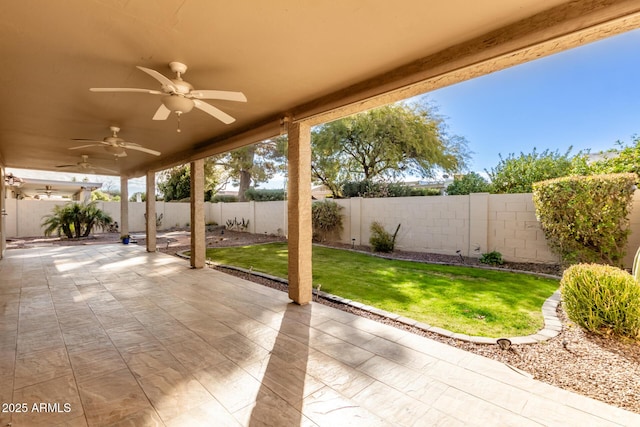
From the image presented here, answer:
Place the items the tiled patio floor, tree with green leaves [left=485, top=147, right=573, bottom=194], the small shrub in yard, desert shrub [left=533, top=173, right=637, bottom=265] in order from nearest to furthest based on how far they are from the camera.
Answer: the tiled patio floor < desert shrub [left=533, top=173, right=637, bottom=265] < the small shrub in yard < tree with green leaves [left=485, top=147, right=573, bottom=194]

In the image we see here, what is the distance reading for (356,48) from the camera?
2328 millimetres

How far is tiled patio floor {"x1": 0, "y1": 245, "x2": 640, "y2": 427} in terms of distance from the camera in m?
1.70

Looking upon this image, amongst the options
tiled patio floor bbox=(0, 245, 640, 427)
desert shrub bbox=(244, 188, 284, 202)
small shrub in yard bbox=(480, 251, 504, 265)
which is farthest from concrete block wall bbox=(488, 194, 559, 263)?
desert shrub bbox=(244, 188, 284, 202)

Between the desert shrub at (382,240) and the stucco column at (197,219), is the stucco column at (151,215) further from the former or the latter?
the desert shrub at (382,240)

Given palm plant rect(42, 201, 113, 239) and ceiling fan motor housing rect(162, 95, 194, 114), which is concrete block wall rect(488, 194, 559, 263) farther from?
palm plant rect(42, 201, 113, 239)

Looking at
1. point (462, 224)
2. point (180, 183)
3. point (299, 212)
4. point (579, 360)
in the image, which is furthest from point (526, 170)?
point (180, 183)

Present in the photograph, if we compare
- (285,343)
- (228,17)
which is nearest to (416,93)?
(228,17)

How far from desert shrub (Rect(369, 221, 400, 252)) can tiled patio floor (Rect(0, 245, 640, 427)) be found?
4.17 m

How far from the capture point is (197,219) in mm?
6008

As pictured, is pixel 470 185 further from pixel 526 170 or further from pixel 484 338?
pixel 484 338

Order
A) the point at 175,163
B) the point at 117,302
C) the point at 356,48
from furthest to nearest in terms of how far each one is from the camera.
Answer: the point at 175,163
the point at 117,302
the point at 356,48

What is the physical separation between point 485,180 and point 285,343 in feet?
26.3

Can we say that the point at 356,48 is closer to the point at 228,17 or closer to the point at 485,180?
the point at 228,17

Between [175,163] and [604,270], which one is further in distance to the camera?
[175,163]
